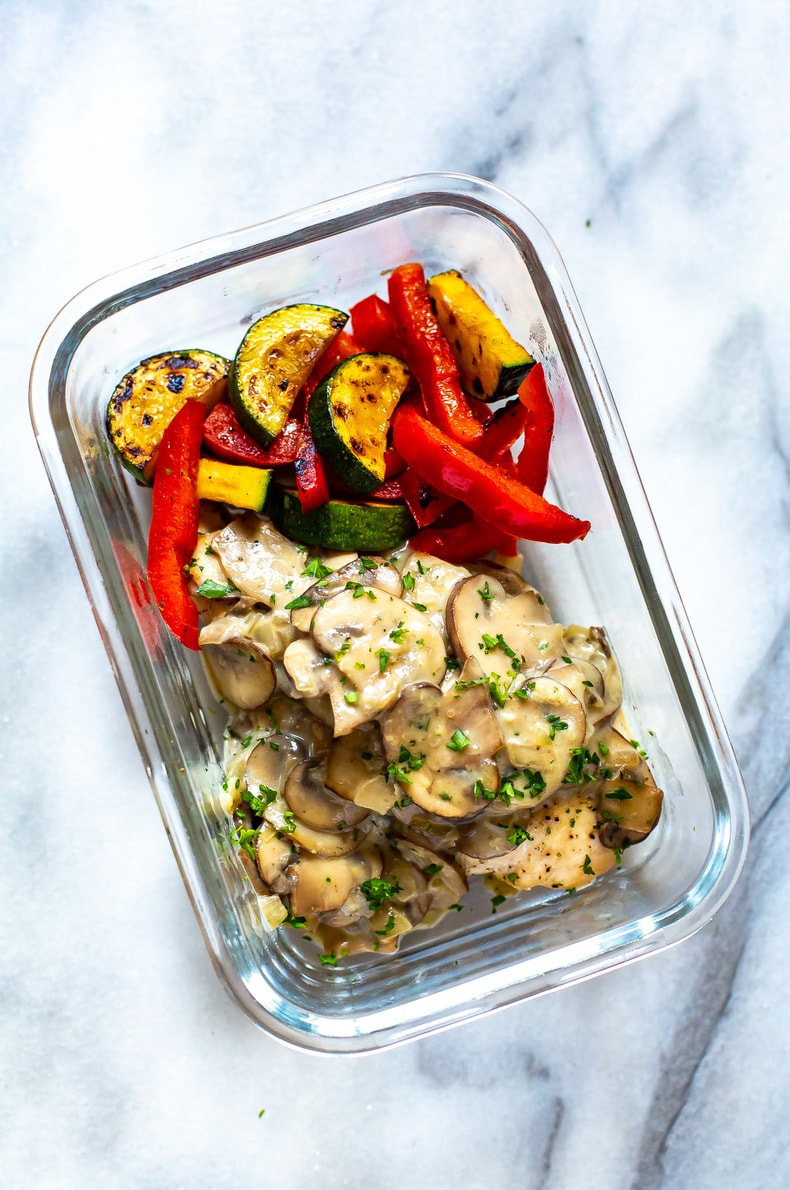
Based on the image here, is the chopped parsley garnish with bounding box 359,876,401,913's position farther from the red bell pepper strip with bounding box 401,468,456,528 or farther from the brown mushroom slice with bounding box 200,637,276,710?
the red bell pepper strip with bounding box 401,468,456,528

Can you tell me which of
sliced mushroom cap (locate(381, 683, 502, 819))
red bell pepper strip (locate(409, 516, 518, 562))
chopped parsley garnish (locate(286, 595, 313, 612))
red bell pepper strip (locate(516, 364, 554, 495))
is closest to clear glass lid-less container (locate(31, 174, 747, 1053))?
red bell pepper strip (locate(516, 364, 554, 495))

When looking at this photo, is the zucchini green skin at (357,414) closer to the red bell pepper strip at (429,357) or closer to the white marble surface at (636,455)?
the red bell pepper strip at (429,357)

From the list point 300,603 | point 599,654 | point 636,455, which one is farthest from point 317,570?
point 636,455

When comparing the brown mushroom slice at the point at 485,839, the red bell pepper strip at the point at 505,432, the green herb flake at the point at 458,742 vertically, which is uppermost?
the red bell pepper strip at the point at 505,432

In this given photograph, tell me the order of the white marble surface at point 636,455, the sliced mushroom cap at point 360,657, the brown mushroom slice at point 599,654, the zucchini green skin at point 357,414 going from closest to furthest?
the sliced mushroom cap at point 360,657
the zucchini green skin at point 357,414
the brown mushroom slice at point 599,654
the white marble surface at point 636,455

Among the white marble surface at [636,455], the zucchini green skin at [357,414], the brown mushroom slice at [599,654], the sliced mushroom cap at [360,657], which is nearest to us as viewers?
the sliced mushroom cap at [360,657]

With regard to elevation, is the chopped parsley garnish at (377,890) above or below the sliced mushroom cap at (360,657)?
below

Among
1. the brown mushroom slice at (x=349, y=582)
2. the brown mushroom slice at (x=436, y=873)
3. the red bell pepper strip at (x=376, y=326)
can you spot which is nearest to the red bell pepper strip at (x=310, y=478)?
the brown mushroom slice at (x=349, y=582)
